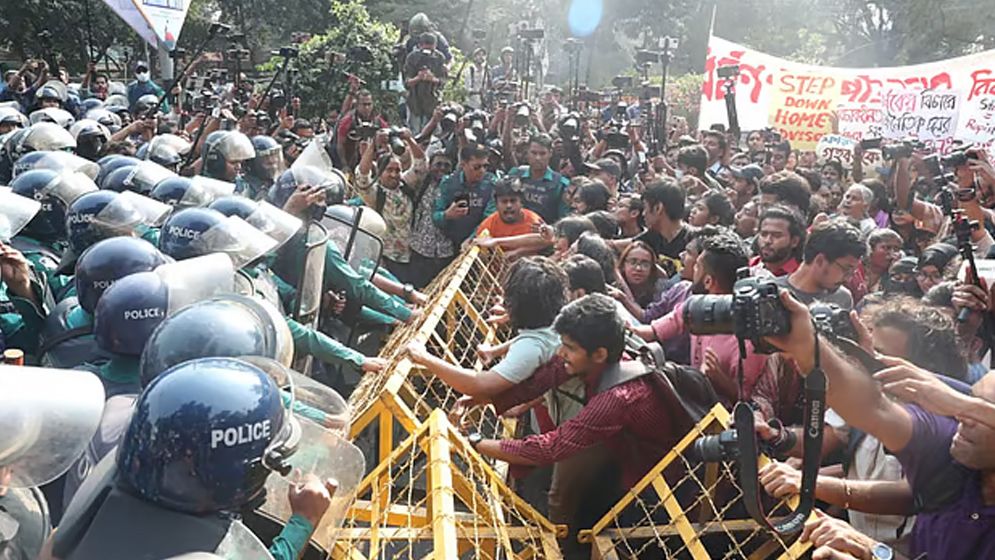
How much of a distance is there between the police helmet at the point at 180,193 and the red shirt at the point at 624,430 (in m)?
2.72

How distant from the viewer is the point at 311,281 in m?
4.61

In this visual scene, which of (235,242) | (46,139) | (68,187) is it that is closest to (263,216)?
(235,242)

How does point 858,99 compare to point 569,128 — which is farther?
point 858,99

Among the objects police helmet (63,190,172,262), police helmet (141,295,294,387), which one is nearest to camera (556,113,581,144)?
police helmet (63,190,172,262)

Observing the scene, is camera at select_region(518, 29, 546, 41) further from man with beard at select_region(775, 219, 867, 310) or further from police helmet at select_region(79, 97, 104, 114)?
man with beard at select_region(775, 219, 867, 310)

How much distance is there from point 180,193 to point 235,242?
1.46m

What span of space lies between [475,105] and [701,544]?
39.6ft

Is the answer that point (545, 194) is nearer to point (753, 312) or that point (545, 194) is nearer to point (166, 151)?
point (166, 151)

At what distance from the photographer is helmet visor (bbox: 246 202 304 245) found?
13.6 ft

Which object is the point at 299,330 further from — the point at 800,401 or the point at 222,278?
the point at 800,401

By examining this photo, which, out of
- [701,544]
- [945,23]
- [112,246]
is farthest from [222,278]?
[945,23]

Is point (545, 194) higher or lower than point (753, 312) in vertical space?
lower

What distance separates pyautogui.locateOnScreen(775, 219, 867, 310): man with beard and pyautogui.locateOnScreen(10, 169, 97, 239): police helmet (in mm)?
3844

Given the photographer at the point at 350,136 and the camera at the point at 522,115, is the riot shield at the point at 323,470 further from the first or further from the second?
the camera at the point at 522,115
